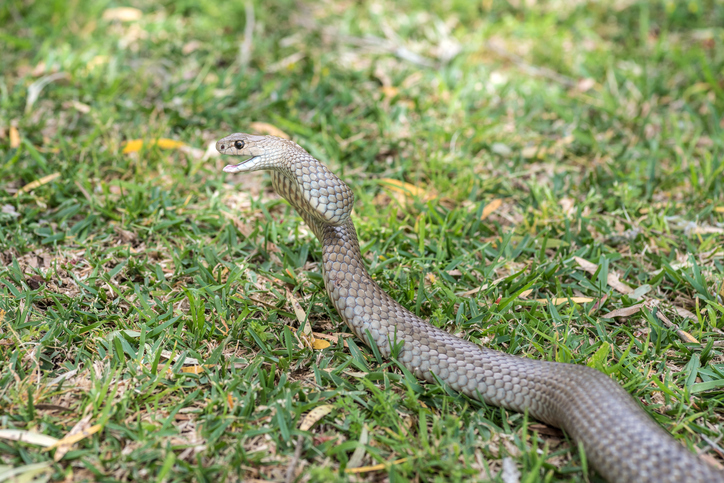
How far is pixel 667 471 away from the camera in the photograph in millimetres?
2354

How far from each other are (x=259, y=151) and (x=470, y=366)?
1479mm

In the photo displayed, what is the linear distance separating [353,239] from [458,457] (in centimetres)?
124

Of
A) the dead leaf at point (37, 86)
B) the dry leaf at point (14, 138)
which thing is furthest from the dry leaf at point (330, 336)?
the dead leaf at point (37, 86)

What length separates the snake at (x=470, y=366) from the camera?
2.43 meters

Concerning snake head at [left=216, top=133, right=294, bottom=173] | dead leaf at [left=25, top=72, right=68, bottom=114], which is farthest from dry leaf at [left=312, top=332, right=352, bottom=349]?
dead leaf at [left=25, top=72, right=68, bottom=114]

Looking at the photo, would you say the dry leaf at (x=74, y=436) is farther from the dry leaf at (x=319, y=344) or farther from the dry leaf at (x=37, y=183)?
the dry leaf at (x=37, y=183)

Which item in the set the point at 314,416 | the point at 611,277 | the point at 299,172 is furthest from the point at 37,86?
the point at 611,277

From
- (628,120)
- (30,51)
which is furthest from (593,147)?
(30,51)

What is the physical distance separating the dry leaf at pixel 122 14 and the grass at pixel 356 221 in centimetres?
3

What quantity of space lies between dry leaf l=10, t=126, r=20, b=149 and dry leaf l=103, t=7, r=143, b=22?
201 centimetres

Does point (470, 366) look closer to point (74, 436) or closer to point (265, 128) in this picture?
Result: point (74, 436)

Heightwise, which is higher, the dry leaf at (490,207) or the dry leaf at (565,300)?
the dry leaf at (490,207)

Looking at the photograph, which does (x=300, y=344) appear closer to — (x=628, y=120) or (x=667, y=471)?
(x=667, y=471)

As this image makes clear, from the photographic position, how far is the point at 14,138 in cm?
461
